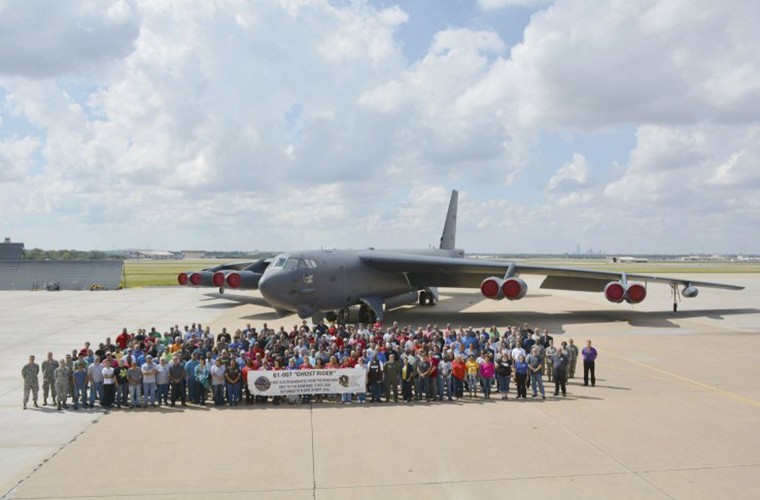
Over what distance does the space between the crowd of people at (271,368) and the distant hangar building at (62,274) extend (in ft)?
113

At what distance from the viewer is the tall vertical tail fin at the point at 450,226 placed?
119 feet

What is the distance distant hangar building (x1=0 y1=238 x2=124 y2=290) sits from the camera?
4375cm

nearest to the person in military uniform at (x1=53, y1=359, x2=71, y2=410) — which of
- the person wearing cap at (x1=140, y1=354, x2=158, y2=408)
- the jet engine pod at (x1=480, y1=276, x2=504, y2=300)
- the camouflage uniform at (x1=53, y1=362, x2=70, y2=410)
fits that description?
the camouflage uniform at (x1=53, y1=362, x2=70, y2=410)

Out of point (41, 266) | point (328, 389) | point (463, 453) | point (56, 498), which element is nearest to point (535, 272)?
point (328, 389)

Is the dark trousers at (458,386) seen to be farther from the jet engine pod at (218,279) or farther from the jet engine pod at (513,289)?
the jet engine pod at (218,279)

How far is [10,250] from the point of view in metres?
67.4

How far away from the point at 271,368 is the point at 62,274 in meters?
40.3

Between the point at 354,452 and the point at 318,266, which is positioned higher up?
the point at 318,266

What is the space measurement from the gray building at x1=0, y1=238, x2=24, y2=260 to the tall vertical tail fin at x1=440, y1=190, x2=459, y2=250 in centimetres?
5541

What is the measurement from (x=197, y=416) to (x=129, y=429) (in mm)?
1212

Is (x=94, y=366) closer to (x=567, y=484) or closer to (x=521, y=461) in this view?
(x=521, y=461)

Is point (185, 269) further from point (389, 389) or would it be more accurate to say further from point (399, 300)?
point (389, 389)

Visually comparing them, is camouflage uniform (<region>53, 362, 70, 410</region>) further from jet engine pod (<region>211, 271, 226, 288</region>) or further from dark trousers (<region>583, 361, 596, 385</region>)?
jet engine pod (<region>211, 271, 226, 288</region>)

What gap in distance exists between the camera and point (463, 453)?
8422mm
